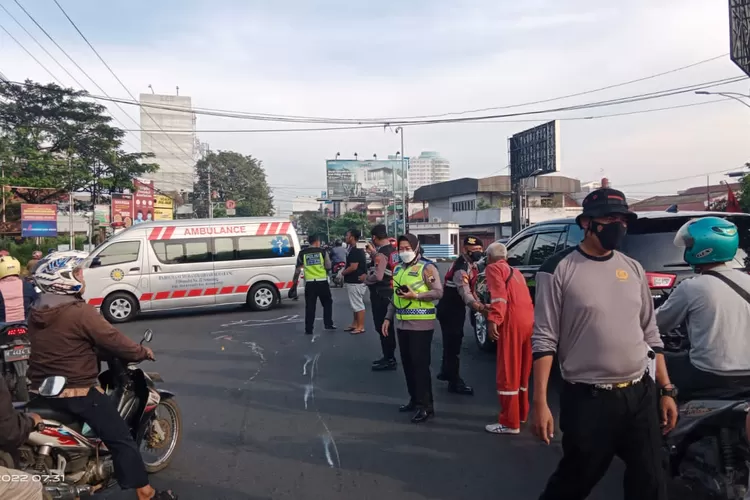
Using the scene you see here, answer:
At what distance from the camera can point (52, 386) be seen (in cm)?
→ 366

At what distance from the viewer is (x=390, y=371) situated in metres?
8.43

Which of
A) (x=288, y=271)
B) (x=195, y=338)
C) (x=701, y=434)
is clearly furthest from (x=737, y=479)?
(x=288, y=271)

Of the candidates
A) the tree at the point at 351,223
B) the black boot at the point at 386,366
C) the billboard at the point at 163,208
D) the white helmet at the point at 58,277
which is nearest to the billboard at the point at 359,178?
the tree at the point at 351,223

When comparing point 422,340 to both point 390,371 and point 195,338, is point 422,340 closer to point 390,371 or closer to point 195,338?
point 390,371

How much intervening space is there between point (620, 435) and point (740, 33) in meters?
17.8

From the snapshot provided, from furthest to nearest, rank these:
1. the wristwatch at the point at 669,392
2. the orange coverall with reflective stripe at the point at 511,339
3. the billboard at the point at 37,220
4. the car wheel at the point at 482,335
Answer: the billboard at the point at 37,220, the car wheel at the point at 482,335, the orange coverall with reflective stripe at the point at 511,339, the wristwatch at the point at 669,392

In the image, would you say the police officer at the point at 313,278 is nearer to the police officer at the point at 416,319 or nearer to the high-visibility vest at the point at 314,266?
the high-visibility vest at the point at 314,266

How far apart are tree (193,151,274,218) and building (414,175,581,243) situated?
65.3ft

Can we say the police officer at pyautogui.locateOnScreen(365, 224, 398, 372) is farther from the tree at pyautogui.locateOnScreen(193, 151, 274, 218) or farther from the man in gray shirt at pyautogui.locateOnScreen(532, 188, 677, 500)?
the tree at pyautogui.locateOnScreen(193, 151, 274, 218)

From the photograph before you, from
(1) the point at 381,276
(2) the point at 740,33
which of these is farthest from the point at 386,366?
(2) the point at 740,33

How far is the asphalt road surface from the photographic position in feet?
15.2

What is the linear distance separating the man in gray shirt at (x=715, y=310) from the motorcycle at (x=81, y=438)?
355 cm

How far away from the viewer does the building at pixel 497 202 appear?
54781 millimetres

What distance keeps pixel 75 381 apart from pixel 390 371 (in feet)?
16.6
